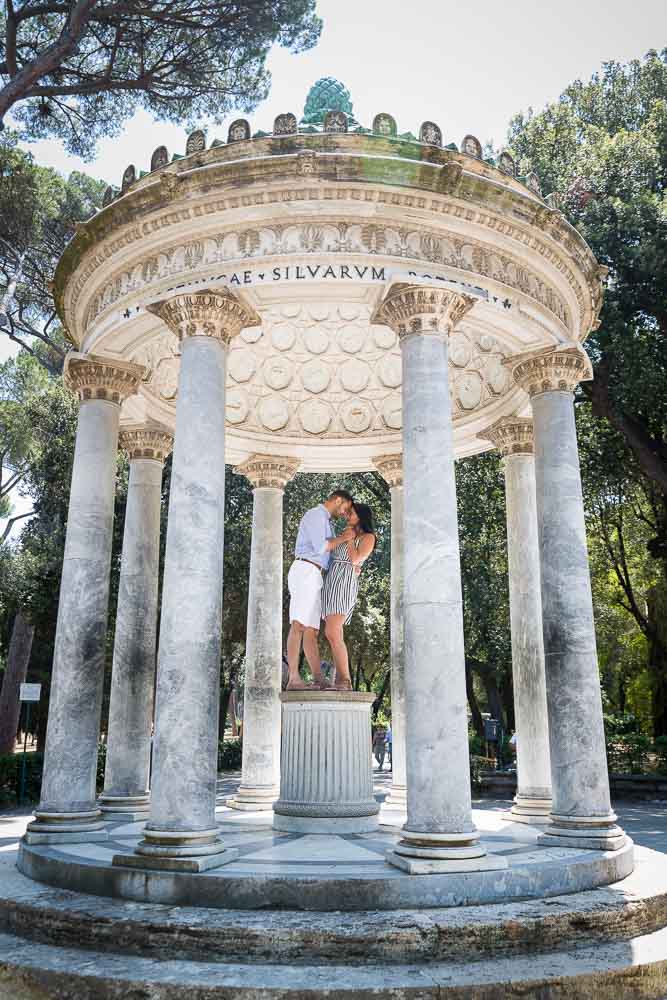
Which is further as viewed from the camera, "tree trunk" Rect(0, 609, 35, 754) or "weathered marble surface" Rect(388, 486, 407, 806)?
"tree trunk" Rect(0, 609, 35, 754)

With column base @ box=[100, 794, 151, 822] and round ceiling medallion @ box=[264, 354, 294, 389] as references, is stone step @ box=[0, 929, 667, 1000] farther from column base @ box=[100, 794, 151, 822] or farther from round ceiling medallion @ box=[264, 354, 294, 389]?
round ceiling medallion @ box=[264, 354, 294, 389]

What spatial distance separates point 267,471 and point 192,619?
961 centimetres

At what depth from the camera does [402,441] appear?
1505 cm

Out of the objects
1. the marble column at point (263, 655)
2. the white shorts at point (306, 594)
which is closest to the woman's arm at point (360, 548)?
the white shorts at point (306, 594)

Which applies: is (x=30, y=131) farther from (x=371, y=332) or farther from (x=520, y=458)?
(x=520, y=458)

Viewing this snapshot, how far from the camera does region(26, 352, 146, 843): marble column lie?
13.5 m

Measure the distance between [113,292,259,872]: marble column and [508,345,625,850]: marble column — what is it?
5.84 m

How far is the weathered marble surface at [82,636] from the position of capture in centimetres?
1367

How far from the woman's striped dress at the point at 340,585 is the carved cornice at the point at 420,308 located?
15.7 feet

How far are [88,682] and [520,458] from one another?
10.9 metres

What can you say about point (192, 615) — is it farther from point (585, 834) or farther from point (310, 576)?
point (585, 834)

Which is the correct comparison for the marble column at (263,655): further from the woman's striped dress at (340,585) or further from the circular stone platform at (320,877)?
the circular stone platform at (320,877)

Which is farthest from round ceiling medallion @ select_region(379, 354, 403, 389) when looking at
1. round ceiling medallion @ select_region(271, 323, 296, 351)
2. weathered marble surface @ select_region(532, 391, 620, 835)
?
weathered marble surface @ select_region(532, 391, 620, 835)

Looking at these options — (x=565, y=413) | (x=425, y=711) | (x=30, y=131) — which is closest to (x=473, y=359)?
(x=565, y=413)
